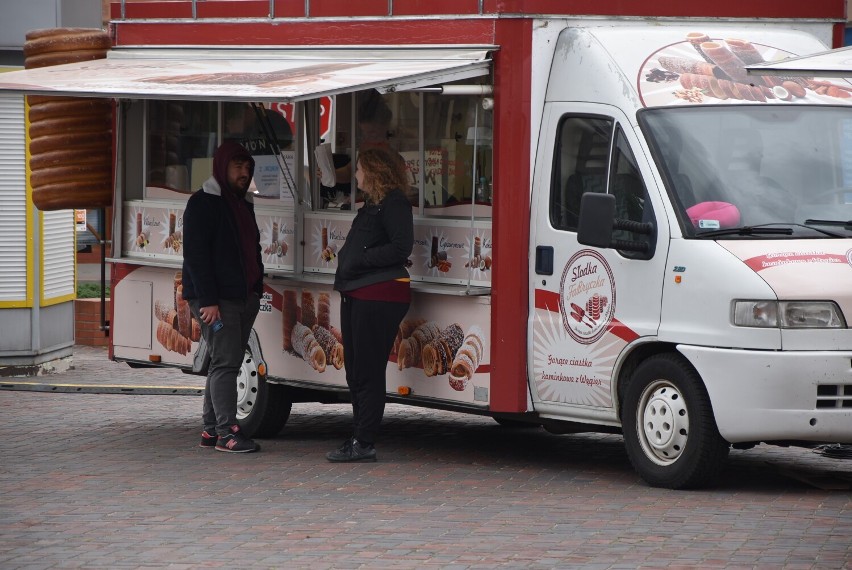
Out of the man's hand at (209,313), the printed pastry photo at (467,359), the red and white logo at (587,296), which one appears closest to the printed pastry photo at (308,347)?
the man's hand at (209,313)

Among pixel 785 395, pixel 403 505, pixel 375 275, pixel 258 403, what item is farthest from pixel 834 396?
pixel 258 403

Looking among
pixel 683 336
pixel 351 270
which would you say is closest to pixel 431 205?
pixel 351 270

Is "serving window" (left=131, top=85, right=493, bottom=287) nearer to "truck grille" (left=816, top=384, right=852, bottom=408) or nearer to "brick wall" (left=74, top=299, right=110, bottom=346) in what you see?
"truck grille" (left=816, top=384, right=852, bottom=408)

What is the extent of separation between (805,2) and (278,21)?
3.38 m

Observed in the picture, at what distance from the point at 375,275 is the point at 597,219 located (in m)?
1.60

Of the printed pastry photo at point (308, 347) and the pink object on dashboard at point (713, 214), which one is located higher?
the pink object on dashboard at point (713, 214)

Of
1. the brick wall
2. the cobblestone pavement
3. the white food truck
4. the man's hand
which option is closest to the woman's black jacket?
the white food truck

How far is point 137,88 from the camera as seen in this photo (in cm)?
1021

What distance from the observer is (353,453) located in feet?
34.6

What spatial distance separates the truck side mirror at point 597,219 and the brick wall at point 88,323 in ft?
36.0

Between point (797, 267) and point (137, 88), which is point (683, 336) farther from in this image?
point (137, 88)

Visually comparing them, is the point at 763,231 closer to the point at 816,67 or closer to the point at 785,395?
the point at 785,395

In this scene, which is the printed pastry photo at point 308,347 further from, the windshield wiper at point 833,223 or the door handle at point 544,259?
the windshield wiper at point 833,223

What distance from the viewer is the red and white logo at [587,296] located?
9.62 m
